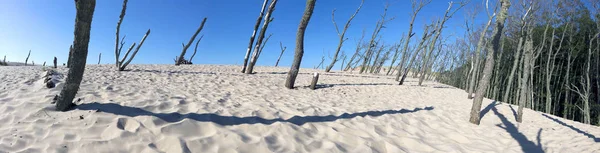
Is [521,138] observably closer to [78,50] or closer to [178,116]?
[178,116]

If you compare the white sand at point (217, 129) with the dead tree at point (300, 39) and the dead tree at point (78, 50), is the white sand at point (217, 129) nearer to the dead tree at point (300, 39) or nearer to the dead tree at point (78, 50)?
the dead tree at point (78, 50)

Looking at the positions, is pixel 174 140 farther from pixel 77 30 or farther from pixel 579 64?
pixel 579 64

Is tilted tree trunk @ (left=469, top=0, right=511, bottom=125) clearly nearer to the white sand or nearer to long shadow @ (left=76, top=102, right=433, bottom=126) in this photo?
the white sand

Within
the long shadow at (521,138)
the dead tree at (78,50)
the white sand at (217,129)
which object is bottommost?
the long shadow at (521,138)

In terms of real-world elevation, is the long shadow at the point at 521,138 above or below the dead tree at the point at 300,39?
below

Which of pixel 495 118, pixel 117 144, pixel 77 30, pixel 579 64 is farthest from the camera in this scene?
pixel 579 64

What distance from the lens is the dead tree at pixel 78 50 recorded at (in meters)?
3.06

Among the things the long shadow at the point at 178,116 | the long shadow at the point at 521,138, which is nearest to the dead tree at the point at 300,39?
the long shadow at the point at 178,116

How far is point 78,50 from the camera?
3.17m

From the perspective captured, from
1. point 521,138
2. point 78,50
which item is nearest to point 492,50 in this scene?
point 521,138

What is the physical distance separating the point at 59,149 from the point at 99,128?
0.48 metres

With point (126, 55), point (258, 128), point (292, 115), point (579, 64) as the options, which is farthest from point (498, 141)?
point (579, 64)

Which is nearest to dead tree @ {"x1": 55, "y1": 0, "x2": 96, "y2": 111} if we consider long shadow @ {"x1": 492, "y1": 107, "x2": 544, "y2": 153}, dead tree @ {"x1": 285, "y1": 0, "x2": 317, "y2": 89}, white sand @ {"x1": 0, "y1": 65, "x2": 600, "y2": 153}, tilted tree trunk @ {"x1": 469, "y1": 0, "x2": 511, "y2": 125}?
white sand @ {"x1": 0, "y1": 65, "x2": 600, "y2": 153}

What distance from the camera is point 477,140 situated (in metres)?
4.31
